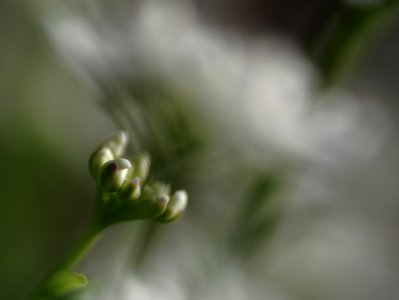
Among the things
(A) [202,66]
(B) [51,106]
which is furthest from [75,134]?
(A) [202,66]

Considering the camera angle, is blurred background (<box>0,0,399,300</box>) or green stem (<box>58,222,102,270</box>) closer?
green stem (<box>58,222,102,270</box>)

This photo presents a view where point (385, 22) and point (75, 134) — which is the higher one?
point (385, 22)

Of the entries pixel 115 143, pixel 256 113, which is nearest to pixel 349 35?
pixel 256 113

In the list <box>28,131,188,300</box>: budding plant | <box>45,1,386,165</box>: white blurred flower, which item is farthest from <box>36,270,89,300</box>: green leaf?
<box>45,1,386,165</box>: white blurred flower

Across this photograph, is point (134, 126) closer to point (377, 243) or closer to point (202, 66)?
point (202, 66)

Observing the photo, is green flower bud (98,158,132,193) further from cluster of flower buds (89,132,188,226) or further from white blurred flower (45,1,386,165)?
white blurred flower (45,1,386,165)

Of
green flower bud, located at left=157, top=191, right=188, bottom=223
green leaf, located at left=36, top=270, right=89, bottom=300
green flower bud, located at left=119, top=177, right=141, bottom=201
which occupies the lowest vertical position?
green leaf, located at left=36, top=270, right=89, bottom=300

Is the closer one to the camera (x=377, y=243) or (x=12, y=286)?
(x=12, y=286)

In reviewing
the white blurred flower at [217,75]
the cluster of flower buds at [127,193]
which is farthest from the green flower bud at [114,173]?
the white blurred flower at [217,75]
